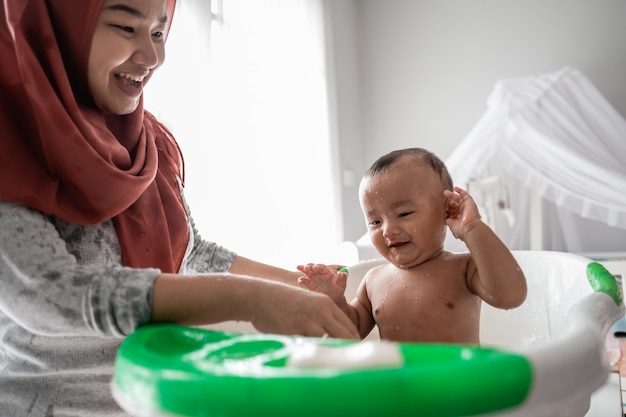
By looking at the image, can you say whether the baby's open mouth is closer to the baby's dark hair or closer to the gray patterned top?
the gray patterned top

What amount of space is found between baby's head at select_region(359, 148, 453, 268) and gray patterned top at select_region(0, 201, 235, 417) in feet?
1.57

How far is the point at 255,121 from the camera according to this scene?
2311 millimetres

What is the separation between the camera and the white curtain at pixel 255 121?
1.85 m

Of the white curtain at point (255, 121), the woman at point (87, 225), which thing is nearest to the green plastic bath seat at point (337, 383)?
the woman at point (87, 225)

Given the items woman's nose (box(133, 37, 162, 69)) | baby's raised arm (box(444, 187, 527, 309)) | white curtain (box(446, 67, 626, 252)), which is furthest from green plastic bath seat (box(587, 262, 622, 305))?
white curtain (box(446, 67, 626, 252))

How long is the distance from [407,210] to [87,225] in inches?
21.8

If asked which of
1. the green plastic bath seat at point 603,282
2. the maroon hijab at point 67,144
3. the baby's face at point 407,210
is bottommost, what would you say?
the green plastic bath seat at point 603,282

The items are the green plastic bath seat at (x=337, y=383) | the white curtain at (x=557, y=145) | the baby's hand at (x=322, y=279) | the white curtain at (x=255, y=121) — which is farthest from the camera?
the white curtain at (x=557, y=145)

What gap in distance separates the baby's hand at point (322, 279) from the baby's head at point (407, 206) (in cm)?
13

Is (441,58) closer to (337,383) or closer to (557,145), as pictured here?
(557,145)

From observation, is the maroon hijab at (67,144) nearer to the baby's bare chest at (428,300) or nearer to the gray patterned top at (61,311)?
the gray patterned top at (61,311)

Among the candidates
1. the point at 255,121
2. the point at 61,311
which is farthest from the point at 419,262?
the point at 255,121

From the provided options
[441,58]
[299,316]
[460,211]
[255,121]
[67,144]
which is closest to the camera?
[299,316]

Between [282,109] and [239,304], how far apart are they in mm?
2067
